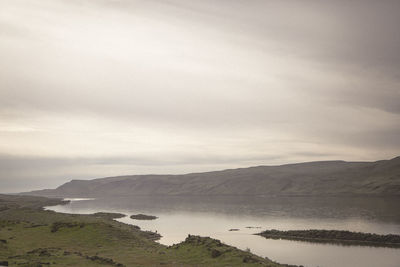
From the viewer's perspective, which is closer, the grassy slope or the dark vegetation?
the grassy slope

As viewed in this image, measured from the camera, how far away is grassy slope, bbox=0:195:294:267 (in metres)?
37.7

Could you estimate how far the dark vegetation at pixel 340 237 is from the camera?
66.1 metres

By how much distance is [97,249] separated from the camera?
49312 millimetres

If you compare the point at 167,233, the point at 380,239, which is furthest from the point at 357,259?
the point at 167,233

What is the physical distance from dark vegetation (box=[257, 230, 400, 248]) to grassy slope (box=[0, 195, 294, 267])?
30271 mm

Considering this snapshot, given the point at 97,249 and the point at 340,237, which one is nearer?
the point at 97,249

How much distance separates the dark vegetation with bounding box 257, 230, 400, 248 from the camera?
66.1 metres

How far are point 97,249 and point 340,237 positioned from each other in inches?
1754

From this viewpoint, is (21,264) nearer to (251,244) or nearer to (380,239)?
(251,244)

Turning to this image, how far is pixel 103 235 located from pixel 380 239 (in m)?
46.4

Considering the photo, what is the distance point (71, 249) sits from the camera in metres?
48.2

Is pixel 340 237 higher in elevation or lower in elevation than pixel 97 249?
higher

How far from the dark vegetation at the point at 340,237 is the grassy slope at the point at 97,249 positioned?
99.3 feet

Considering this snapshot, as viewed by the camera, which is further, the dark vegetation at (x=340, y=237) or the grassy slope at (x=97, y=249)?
the dark vegetation at (x=340, y=237)
